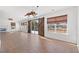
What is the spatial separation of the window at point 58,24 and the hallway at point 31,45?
0.20 meters

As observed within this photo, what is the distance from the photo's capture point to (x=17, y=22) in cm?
200

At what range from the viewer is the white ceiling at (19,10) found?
1900mm

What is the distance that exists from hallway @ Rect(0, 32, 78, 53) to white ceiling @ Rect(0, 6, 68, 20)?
0.31 meters

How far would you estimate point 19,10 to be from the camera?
1923 mm

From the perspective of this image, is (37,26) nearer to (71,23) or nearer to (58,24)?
(58,24)

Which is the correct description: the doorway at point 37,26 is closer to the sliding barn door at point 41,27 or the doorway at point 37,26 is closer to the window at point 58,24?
the sliding barn door at point 41,27

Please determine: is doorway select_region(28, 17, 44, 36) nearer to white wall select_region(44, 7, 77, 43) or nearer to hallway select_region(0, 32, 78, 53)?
hallway select_region(0, 32, 78, 53)

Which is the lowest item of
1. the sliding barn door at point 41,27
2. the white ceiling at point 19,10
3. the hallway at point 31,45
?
the hallway at point 31,45

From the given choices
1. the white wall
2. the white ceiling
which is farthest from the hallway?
the white ceiling

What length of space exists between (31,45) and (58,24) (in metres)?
0.59

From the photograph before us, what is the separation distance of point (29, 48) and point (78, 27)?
88cm

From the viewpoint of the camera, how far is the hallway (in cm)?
184

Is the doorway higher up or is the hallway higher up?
the doorway

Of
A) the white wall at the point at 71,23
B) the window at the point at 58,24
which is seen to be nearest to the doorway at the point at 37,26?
the window at the point at 58,24
